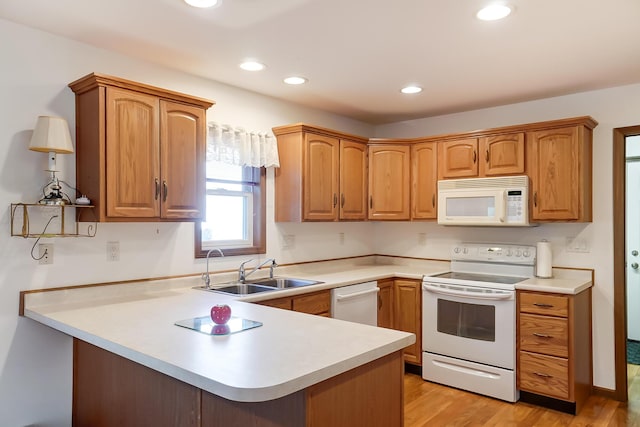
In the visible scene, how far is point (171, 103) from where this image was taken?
2.70 m

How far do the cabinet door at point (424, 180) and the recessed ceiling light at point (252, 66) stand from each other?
1.83m

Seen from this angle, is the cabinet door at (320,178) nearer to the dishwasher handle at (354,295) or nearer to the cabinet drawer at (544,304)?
the dishwasher handle at (354,295)

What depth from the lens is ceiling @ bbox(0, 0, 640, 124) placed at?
2.18 m

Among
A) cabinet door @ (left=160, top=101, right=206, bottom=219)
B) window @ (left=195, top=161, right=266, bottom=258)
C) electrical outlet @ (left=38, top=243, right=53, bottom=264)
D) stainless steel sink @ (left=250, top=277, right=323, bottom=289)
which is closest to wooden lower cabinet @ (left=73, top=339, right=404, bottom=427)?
electrical outlet @ (left=38, top=243, right=53, bottom=264)

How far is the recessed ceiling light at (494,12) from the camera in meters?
2.15

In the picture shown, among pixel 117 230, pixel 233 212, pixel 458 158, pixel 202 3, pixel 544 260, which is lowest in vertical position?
pixel 544 260

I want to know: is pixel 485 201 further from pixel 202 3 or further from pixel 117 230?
pixel 117 230

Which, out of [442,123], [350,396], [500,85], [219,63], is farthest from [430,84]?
[350,396]

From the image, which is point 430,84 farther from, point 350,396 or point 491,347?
point 350,396

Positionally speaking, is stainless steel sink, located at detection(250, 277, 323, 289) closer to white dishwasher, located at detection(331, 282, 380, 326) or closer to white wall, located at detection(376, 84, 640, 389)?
white dishwasher, located at detection(331, 282, 380, 326)

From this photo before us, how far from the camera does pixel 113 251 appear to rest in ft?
9.02

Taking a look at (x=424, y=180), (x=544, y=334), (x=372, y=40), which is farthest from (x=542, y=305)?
(x=372, y=40)

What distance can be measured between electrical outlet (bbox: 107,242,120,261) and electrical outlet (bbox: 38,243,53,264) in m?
0.32

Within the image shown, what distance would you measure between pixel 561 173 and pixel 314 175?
1910 mm
